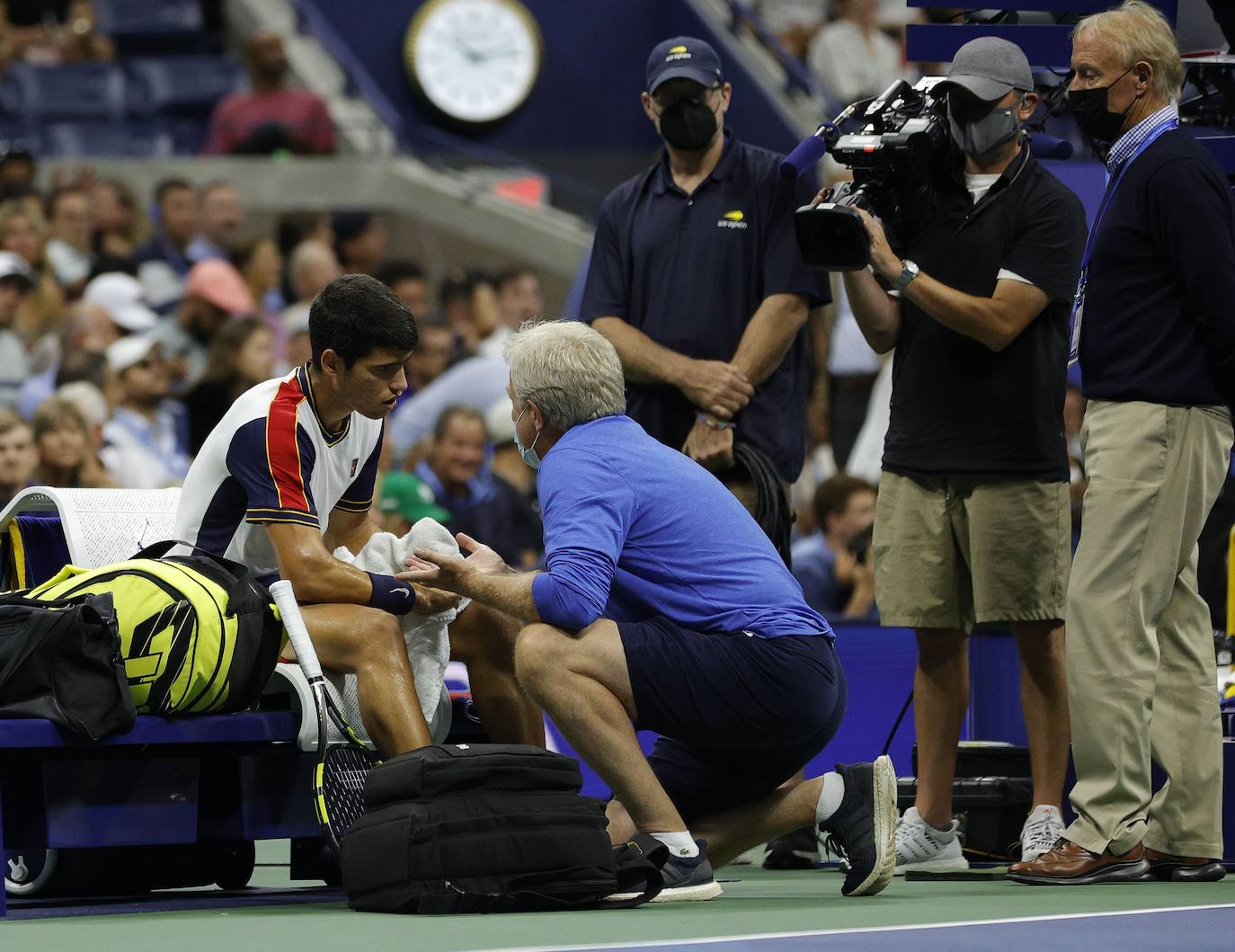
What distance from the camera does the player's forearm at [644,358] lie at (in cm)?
614

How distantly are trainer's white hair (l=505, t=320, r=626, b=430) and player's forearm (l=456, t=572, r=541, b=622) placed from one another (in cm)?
40

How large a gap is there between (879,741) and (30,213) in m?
7.28

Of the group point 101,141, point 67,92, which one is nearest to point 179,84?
point 67,92

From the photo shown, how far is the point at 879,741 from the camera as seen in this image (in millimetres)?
6984

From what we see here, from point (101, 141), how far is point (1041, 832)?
40.7 feet

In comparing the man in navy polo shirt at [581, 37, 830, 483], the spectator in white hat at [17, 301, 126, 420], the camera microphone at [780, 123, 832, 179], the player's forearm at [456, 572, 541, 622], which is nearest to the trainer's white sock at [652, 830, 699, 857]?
the player's forearm at [456, 572, 541, 622]

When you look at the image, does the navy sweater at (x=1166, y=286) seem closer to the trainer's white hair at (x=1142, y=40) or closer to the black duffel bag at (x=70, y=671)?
the trainer's white hair at (x=1142, y=40)

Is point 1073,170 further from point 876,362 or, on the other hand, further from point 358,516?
point 358,516

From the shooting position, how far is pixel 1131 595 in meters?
5.38

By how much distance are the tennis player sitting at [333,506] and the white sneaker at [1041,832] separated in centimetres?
132

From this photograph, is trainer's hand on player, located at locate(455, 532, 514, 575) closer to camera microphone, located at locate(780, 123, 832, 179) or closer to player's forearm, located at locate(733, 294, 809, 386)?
player's forearm, located at locate(733, 294, 809, 386)

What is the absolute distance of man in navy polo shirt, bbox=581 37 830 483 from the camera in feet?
20.2

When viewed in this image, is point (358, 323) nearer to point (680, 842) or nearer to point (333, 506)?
point (333, 506)

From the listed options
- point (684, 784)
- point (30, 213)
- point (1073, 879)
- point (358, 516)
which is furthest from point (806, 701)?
point (30, 213)
